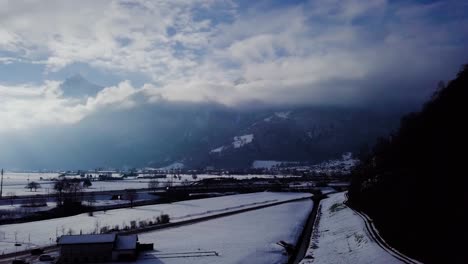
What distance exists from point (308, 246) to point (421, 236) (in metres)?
17.8

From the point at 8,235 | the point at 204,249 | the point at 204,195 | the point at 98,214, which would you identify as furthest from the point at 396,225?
the point at 204,195

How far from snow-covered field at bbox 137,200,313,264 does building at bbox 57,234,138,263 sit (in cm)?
198

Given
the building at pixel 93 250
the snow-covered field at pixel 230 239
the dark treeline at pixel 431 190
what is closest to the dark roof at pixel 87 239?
the building at pixel 93 250

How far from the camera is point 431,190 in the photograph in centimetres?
4319

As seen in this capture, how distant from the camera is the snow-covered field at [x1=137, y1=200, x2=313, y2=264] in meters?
44.0

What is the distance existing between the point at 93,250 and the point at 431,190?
114ft

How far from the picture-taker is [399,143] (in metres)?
76.4

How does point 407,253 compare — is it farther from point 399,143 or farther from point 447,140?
point 399,143

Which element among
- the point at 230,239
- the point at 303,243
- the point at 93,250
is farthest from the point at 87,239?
the point at 303,243

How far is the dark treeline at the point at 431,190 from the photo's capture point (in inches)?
1314

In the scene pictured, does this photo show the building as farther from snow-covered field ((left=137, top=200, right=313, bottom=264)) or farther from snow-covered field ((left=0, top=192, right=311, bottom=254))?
snow-covered field ((left=0, top=192, right=311, bottom=254))

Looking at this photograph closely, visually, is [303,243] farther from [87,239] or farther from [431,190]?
[87,239]

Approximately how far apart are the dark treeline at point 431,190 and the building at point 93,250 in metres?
26.5

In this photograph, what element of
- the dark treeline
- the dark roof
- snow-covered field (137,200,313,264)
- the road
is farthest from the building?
the dark treeline
